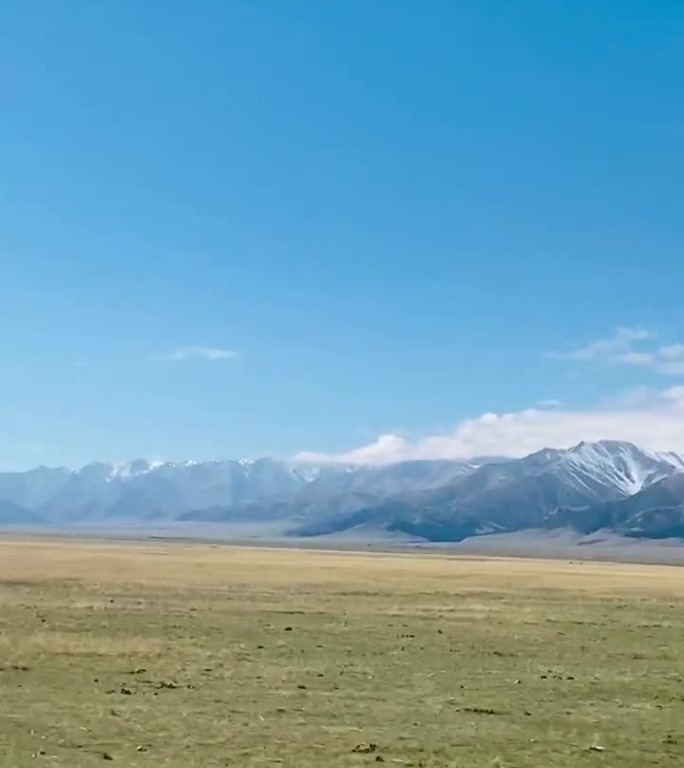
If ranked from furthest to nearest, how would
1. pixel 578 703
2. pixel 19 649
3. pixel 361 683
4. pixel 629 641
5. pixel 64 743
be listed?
pixel 629 641, pixel 19 649, pixel 361 683, pixel 578 703, pixel 64 743

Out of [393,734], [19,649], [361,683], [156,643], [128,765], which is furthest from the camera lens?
[156,643]

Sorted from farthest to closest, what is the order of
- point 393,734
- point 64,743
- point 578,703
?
point 578,703 → point 393,734 → point 64,743

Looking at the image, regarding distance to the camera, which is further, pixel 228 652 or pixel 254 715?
pixel 228 652

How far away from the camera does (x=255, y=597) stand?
5403 cm

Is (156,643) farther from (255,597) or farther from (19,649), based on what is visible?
(255,597)

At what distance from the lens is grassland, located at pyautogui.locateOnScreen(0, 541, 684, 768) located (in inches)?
776

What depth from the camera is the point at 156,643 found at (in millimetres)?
33688

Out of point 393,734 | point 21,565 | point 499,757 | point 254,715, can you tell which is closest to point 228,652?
point 254,715

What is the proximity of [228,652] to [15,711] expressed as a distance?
1070 centimetres

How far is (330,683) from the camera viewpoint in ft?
88.9

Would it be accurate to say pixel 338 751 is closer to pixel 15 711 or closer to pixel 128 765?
pixel 128 765

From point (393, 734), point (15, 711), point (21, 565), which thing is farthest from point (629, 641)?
point (21, 565)

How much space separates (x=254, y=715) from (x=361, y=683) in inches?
204

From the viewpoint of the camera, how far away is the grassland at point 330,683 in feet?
64.7
